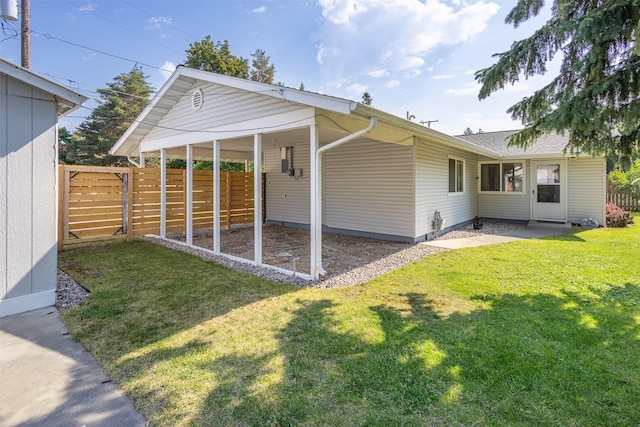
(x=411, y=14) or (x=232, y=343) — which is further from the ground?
(x=411, y=14)

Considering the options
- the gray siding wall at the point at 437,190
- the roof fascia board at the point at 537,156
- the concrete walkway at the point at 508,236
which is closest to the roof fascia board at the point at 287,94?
the gray siding wall at the point at 437,190

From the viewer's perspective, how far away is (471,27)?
24.8ft

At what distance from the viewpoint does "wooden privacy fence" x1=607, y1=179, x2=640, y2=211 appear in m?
13.5

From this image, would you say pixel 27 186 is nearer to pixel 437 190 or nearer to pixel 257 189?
pixel 257 189

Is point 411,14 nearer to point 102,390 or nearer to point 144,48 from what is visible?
point 102,390

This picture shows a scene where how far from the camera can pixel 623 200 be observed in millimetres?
13945

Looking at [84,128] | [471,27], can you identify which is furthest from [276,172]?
[84,128]

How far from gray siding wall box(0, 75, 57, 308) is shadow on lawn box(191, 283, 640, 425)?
2947mm

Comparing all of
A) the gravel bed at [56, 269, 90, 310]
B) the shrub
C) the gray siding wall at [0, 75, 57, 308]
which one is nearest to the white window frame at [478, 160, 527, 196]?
the shrub

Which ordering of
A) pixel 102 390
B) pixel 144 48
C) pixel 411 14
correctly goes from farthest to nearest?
pixel 144 48 → pixel 411 14 → pixel 102 390

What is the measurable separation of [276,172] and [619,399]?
34.0ft

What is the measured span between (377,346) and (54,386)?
102 inches

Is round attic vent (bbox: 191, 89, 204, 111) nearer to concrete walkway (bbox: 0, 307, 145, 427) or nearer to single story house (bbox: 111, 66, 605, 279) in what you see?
single story house (bbox: 111, 66, 605, 279)

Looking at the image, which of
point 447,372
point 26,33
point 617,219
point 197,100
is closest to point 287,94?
point 197,100
